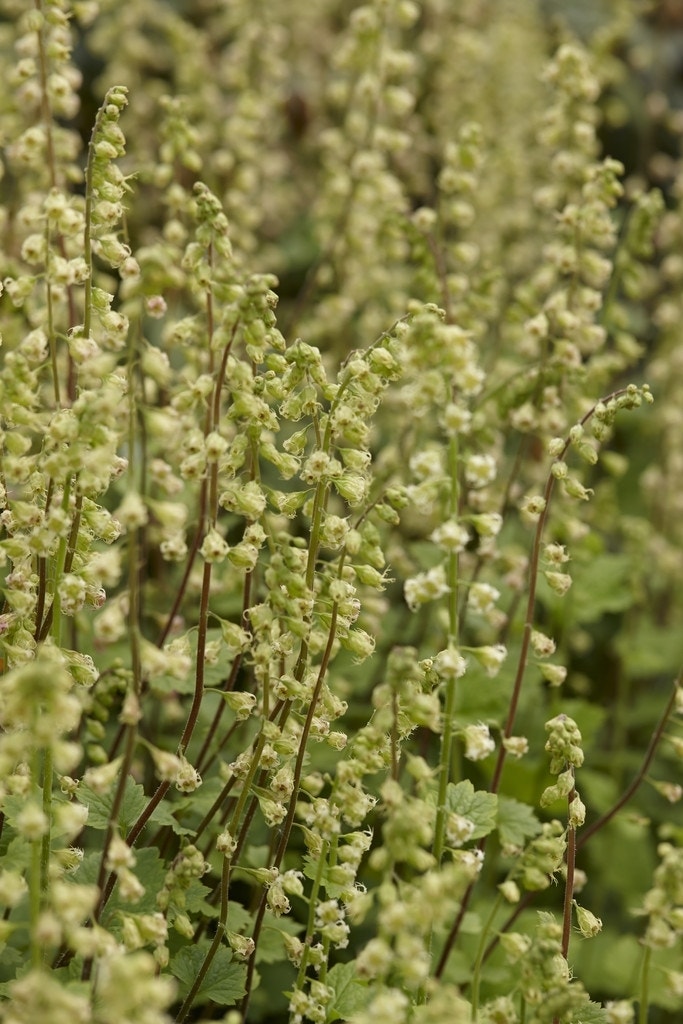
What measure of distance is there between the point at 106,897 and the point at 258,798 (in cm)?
39

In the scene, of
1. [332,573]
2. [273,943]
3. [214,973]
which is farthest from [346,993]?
[332,573]

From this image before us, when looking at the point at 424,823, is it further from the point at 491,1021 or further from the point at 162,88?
the point at 162,88

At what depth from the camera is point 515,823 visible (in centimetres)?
305

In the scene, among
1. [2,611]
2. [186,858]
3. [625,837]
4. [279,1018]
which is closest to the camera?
[186,858]

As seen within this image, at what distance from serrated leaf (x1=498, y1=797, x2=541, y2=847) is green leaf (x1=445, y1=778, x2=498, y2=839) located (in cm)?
41

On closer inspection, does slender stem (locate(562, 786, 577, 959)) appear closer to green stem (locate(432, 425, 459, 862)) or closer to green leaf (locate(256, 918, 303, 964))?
green stem (locate(432, 425, 459, 862))

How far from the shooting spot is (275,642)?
2.29m

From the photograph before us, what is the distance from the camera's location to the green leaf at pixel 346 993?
2387mm

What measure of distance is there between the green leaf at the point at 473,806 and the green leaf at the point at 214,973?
0.57m

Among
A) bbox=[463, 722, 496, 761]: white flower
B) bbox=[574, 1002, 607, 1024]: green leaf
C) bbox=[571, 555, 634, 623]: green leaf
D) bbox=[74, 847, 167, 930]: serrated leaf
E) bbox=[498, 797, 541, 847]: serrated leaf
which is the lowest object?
bbox=[574, 1002, 607, 1024]: green leaf

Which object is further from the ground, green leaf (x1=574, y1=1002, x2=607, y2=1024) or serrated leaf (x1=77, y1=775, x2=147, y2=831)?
serrated leaf (x1=77, y1=775, x2=147, y2=831)

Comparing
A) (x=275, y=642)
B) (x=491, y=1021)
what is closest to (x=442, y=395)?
(x=275, y=642)

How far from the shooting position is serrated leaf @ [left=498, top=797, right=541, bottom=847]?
9.67ft

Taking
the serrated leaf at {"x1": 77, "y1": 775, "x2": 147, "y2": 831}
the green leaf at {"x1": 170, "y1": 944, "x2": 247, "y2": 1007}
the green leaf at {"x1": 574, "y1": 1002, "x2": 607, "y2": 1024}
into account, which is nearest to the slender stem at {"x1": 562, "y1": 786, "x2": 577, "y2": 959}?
the green leaf at {"x1": 574, "y1": 1002, "x2": 607, "y2": 1024}
